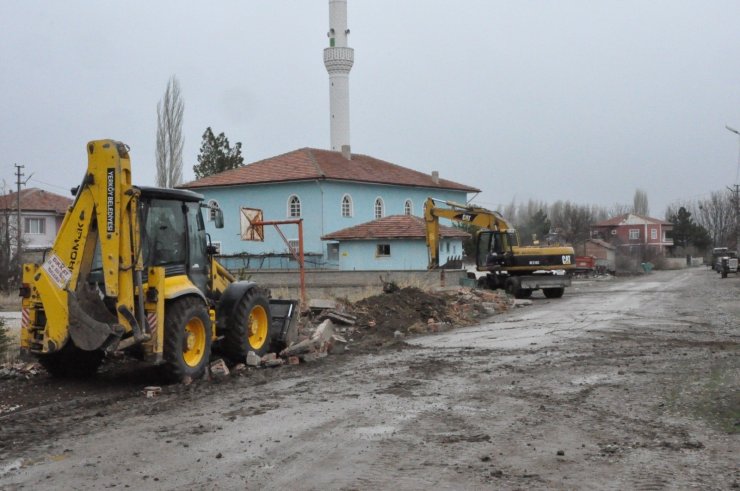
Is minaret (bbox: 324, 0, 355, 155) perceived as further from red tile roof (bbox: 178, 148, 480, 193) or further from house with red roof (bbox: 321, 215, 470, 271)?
house with red roof (bbox: 321, 215, 470, 271)

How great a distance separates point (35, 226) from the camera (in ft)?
212

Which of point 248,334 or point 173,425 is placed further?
point 248,334

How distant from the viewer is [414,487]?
5.90 m

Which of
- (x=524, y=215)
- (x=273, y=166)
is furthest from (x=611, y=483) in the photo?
(x=524, y=215)

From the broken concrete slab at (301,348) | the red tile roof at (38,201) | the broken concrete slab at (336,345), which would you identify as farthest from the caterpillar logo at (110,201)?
the red tile roof at (38,201)

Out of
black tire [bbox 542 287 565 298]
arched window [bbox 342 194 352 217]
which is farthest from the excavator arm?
arched window [bbox 342 194 352 217]

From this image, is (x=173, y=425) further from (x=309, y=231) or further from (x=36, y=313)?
(x=309, y=231)

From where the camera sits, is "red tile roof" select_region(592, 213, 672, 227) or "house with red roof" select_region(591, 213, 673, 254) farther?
"red tile roof" select_region(592, 213, 672, 227)

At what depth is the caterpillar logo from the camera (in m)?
9.62

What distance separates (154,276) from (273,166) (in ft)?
143

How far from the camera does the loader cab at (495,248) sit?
102 feet

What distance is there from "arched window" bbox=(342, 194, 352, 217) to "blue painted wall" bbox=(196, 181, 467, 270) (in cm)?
20

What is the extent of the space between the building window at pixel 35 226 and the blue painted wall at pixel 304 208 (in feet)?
62.3

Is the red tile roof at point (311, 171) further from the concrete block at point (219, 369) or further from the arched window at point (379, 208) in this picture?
the concrete block at point (219, 369)
